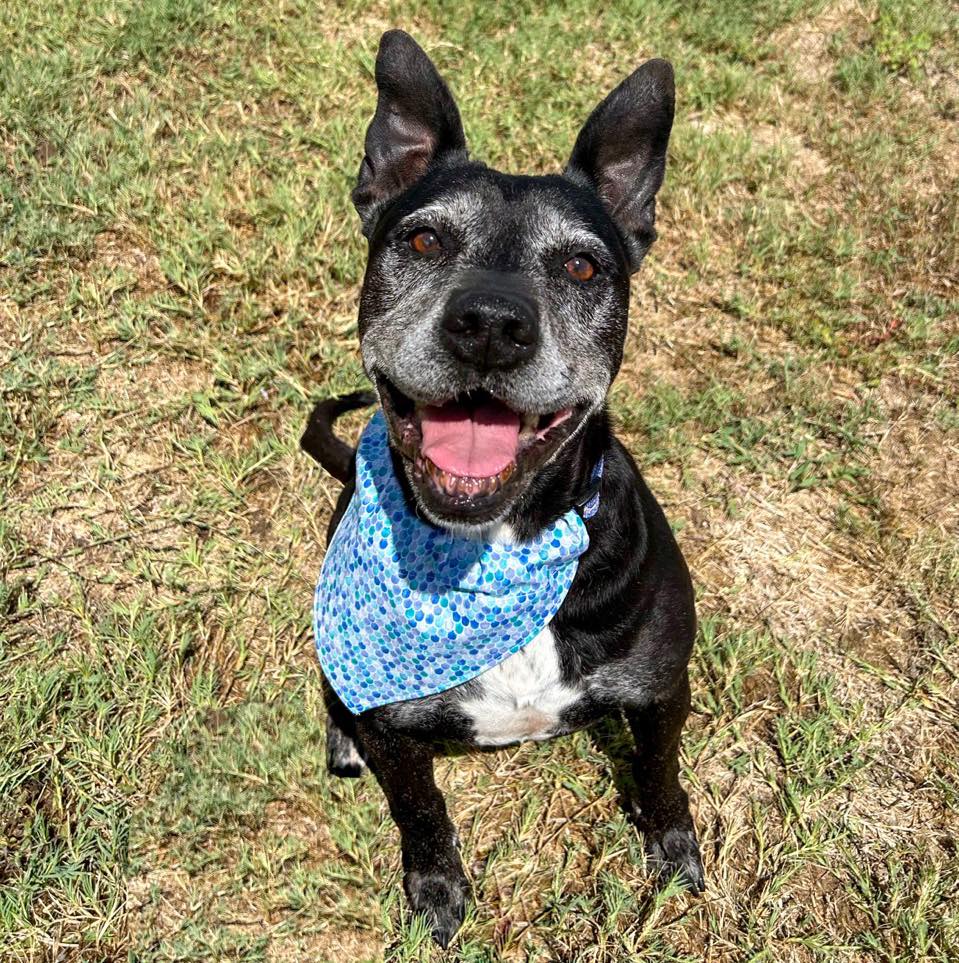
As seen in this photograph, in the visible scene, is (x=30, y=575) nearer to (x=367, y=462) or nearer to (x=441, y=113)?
(x=367, y=462)

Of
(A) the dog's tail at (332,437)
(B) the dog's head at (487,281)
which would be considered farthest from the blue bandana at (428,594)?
(A) the dog's tail at (332,437)

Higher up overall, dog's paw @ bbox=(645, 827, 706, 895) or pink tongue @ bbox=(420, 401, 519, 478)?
pink tongue @ bbox=(420, 401, 519, 478)

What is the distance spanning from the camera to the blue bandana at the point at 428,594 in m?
2.88

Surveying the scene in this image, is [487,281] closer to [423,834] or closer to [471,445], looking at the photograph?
[471,445]

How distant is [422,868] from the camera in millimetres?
3516

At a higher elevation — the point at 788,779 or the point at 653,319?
the point at 653,319

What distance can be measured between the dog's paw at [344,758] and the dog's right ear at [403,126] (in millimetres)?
2005

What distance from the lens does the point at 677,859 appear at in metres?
3.59

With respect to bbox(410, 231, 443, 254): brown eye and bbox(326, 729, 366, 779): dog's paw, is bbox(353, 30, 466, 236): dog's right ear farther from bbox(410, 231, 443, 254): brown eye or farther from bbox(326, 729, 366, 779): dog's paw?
bbox(326, 729, 366, 779): dog's paw

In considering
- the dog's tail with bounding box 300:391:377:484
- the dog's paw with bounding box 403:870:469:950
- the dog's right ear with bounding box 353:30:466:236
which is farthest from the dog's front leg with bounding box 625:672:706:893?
the dog's right ear with bounding box 353:30:466:236

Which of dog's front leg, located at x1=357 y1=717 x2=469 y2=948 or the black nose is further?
dog's front leg, located at x1=357 y1=717 x2=469 y2=948

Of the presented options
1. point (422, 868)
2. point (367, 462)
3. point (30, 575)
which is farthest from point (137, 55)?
point (422, 868)

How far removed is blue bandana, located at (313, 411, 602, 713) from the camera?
2875mm

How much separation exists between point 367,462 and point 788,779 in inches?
82.6
